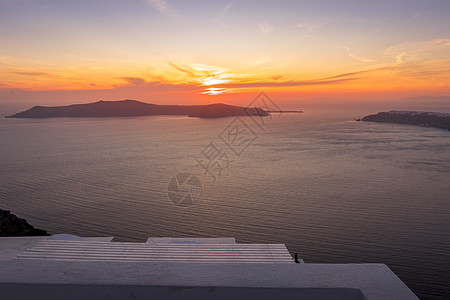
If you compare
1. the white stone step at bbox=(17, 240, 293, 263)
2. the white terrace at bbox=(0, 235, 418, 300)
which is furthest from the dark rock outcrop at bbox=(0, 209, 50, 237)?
the white terrace at bbox=(0, 235, 418, 300)

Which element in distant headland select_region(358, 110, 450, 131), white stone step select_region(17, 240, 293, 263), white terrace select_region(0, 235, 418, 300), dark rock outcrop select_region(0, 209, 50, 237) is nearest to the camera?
white terrace select_region(0, 235, 418, 300)

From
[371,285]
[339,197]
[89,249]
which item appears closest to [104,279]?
→ [371,285]

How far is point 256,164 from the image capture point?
79.1ft

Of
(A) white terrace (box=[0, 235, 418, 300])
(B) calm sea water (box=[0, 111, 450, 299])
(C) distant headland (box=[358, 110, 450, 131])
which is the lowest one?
(B) calm sea water (box=[0, 111, 450, 299])

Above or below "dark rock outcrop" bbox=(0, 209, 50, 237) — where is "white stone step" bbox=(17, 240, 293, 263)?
above

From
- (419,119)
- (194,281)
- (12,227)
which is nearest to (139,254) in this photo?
(194,281)

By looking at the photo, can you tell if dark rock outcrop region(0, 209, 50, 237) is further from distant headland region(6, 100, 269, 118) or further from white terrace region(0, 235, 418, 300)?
distant headland region(6, 100, 269, 118)

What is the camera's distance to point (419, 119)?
221 ft

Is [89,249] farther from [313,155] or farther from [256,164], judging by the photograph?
[313,155]

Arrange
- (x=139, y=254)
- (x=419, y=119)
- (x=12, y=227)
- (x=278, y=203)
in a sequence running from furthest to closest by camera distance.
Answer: (x=419, y=119) < (x=278, y=203) < (x=12, y=227) < (x=139, y=254)

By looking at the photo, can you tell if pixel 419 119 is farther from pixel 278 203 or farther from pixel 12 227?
pixel 12 227

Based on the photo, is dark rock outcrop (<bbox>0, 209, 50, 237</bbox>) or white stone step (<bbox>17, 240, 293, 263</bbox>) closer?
white stone step (<bbox>17, 240, 293, 263</bbox>)

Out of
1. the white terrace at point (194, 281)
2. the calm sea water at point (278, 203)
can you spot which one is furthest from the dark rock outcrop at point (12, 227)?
the white terrace at point (194, 281)

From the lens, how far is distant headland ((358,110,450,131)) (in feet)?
198
